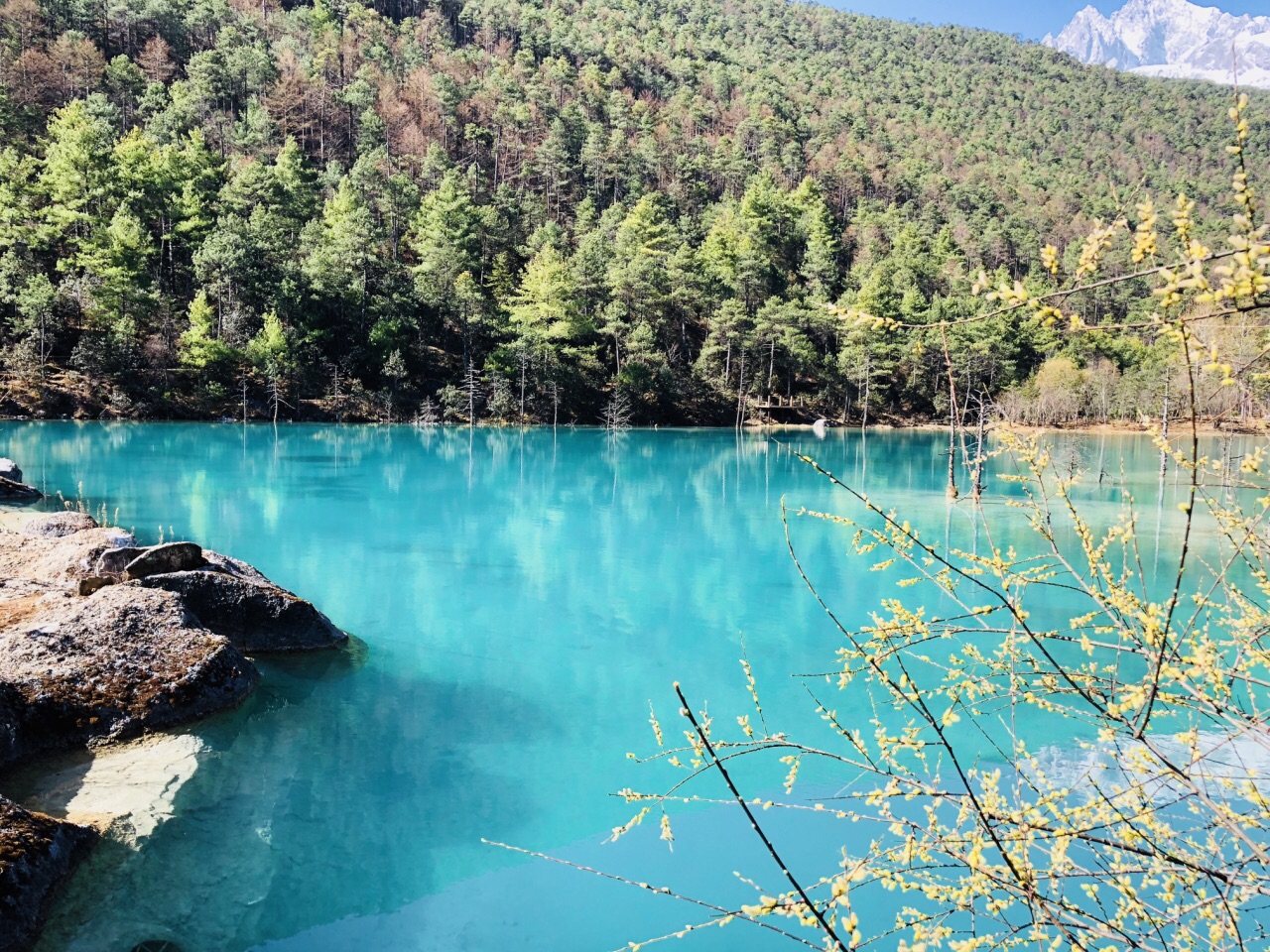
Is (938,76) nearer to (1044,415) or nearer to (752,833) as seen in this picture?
(1044,415)

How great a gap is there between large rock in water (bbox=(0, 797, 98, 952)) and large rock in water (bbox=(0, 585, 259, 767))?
1455mm

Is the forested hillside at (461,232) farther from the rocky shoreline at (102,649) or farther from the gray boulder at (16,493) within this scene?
the gray boulder at (16,493)

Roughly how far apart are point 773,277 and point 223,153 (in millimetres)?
41267

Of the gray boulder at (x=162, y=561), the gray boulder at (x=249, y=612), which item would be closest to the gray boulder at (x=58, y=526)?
the gray boulder at (x=162, y=561)

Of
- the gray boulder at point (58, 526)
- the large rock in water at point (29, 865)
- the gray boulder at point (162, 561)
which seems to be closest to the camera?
the large rock in water at point (29, 865)

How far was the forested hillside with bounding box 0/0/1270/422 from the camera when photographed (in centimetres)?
4266

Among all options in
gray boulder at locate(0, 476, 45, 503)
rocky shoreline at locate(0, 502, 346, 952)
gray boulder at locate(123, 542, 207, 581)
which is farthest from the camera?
gray boulder at locate(0, 476, 45, 503)

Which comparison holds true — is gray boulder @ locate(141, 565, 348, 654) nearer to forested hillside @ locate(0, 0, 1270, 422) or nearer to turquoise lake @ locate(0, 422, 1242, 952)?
turquoise lake @ locate(0, 422, 1242, 952)

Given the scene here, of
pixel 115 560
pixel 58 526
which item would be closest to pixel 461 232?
pixel 58 526

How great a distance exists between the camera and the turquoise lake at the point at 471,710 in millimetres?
5070

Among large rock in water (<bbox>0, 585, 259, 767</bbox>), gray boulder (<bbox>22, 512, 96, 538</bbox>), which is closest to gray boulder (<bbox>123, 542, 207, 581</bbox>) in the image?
large rock in water (<bbox>0, 585, 259, 767</bbox>)

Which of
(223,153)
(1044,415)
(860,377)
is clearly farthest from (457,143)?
(1044,415)

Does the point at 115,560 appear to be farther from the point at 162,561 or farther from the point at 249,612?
the point at 249,612

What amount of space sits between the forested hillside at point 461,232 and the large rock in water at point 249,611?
70.2 ft
